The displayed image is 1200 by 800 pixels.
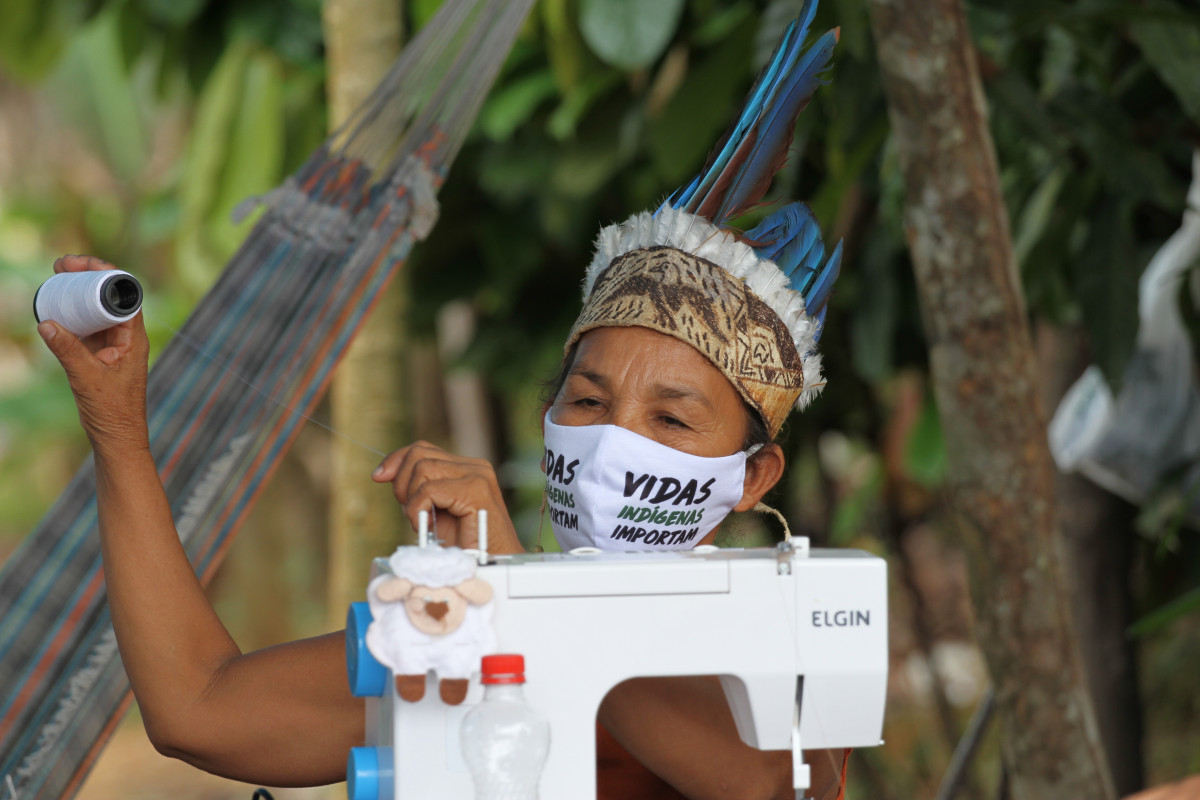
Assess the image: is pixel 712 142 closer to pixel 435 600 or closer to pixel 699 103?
pixel 699 103

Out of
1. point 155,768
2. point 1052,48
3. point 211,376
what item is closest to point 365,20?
point 211,376

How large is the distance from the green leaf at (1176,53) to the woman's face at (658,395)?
1.06 m

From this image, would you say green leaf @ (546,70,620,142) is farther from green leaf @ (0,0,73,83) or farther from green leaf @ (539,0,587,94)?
green leaf @ (0,0,73,83)

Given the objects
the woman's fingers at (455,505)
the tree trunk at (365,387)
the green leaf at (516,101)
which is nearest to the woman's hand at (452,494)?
the woman's fingers at (455,505)

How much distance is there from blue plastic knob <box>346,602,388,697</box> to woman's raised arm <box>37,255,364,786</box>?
10.6 inches

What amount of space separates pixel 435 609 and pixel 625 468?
47 cm

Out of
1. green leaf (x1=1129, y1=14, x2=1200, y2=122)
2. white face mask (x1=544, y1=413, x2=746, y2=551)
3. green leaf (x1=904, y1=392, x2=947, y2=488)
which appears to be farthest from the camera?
green leaf (x1=904, y1=392, x2=947, y2=488)

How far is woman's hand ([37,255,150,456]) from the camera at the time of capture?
106cm

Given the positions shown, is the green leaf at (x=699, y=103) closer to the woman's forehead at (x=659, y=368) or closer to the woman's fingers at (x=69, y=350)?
the woman's forehead at (x=659, y=368)

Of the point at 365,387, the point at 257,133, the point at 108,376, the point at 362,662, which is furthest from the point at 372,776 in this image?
the point at 257,133

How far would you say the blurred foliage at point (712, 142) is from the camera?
2.22 metres

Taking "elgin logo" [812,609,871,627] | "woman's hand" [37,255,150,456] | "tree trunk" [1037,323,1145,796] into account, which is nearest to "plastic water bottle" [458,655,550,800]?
"elgin logo" [812,609,871,627]

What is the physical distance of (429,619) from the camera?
90 centimetres

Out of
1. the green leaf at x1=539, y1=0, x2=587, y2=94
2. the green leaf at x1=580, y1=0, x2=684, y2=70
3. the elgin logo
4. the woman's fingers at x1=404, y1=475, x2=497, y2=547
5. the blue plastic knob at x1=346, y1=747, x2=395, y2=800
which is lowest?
the blue plastic knob at x1=346, y1=747, x2=395, y2=800
